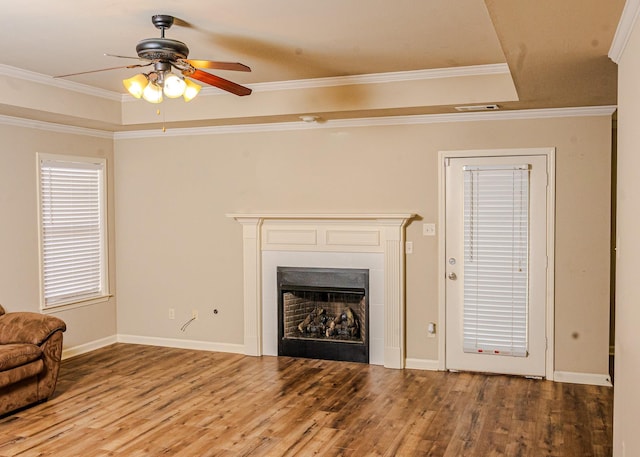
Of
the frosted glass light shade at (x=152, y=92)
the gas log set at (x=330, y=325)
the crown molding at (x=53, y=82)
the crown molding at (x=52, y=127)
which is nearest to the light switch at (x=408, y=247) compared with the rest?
the gas log set at (x=330, y=325)

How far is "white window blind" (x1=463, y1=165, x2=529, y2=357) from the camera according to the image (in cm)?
534

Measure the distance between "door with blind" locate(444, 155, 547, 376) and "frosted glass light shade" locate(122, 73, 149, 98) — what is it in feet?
9.74

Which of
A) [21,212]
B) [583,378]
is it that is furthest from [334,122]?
[583,378]

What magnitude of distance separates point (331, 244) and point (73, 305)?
105 inches

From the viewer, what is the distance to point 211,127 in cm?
623

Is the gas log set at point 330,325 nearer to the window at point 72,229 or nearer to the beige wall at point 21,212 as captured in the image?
the window at point 72,229

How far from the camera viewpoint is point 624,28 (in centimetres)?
277

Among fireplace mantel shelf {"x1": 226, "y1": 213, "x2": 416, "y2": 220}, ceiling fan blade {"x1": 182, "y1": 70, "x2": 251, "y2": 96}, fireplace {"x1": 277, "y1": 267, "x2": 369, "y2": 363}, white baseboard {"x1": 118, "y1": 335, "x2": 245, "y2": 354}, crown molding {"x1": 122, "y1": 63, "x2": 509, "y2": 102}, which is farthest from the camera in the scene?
white baseboard {"x1": 118, "y1": 335, "x2": 245, "y2": 354}

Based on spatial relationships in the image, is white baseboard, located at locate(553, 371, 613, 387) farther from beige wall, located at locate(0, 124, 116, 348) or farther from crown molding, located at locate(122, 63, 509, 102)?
beige wall, located at locate(0, 124, 116, 348)

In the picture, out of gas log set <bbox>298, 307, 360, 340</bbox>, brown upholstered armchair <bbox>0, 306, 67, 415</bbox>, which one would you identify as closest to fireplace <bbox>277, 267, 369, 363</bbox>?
gas log set <bbox>298, 307, 360, 340</bbox>

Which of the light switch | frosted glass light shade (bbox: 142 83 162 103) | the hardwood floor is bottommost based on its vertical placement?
the hardwood floor

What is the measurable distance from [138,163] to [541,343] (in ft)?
14.4

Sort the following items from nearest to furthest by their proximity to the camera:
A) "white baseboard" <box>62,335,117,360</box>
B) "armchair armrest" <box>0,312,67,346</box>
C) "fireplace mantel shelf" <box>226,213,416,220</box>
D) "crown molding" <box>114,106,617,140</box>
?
"armchair armrest" <box>0,312,67,346</box>
"crown molding" <box>114,106,617,140</box>
"fireplace mantel shelf" <box>226,213,416,220</box>
"white baseboard" <box>62,335,117,360</box>

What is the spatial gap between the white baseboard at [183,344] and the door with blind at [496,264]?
7.12 ft
